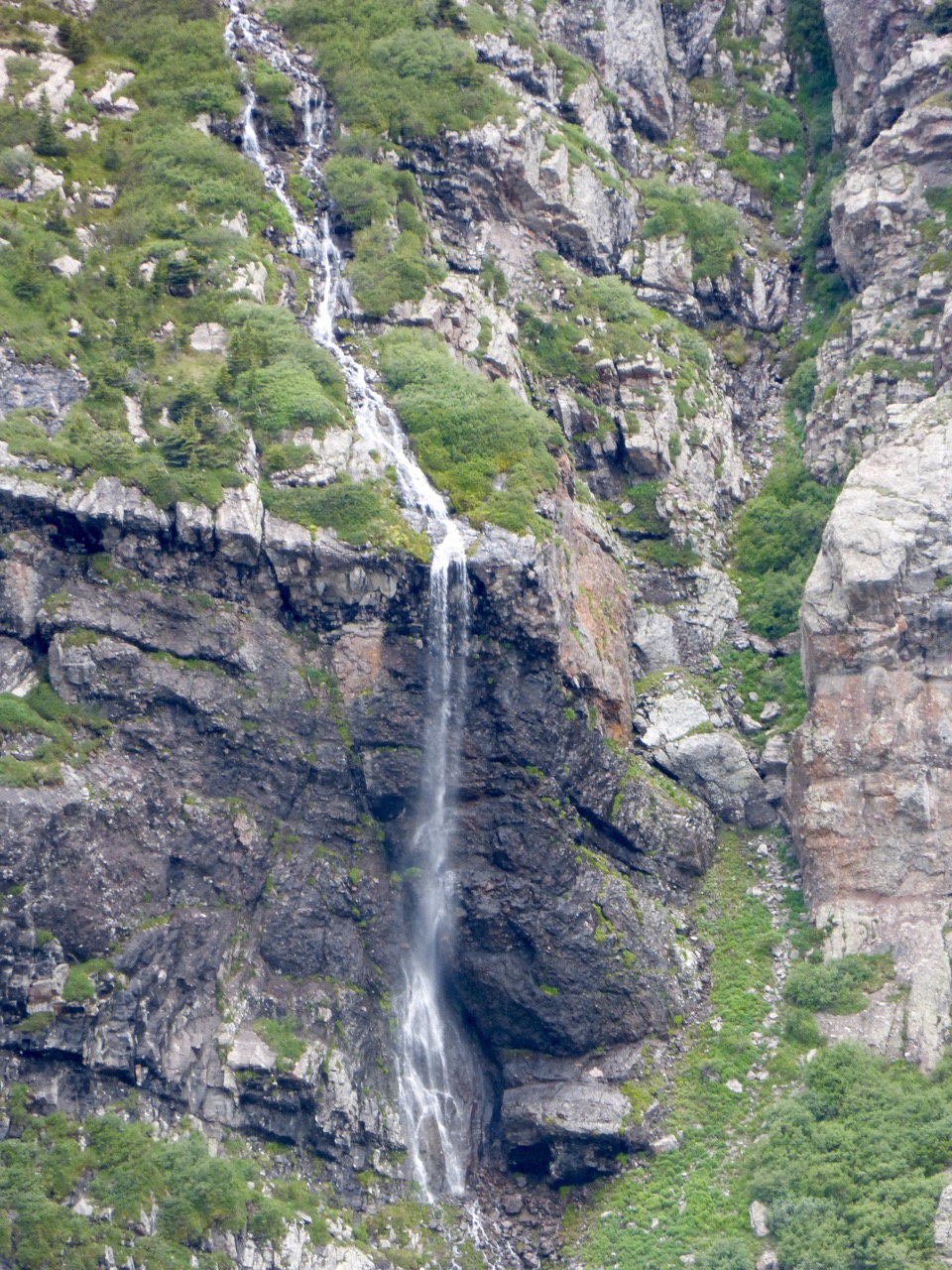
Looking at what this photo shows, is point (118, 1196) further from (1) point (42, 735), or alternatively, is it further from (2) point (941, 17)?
(2) point (941, 17)

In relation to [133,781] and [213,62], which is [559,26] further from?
[133,781]

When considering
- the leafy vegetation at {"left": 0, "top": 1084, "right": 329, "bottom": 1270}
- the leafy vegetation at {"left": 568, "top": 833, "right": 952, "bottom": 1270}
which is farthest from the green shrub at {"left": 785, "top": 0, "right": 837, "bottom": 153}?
the leafy vegetation at {"left": 0, "top": 1084, "right": 329, "bottom": 1270}

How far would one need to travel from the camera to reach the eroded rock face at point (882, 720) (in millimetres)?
48000

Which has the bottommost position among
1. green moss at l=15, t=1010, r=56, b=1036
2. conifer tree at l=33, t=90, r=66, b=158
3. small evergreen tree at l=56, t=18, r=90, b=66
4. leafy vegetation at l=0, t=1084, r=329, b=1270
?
leafy vegetation at l=0, t=1084, r=329, b=1270

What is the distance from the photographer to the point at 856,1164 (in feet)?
137

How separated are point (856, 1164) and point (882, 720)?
1375 centimetres

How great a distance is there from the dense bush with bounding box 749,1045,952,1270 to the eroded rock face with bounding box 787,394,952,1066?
4.09 meters

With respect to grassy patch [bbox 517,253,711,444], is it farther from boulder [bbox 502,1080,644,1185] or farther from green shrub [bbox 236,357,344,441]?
boulder [bbox 502,1080,644,1185]

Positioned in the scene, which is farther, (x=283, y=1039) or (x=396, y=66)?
(x=396, y=66)

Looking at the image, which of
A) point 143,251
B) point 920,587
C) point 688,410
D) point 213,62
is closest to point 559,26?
point 213,62

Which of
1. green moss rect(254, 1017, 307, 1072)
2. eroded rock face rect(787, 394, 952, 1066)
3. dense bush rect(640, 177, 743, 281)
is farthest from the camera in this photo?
dense bush rect(640, 177, 743, 281)

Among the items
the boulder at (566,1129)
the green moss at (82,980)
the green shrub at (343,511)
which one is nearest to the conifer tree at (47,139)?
the green shrub at (343,511)

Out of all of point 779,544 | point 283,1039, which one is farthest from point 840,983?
point 779,544

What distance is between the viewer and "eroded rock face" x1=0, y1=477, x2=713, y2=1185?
4300 cm
